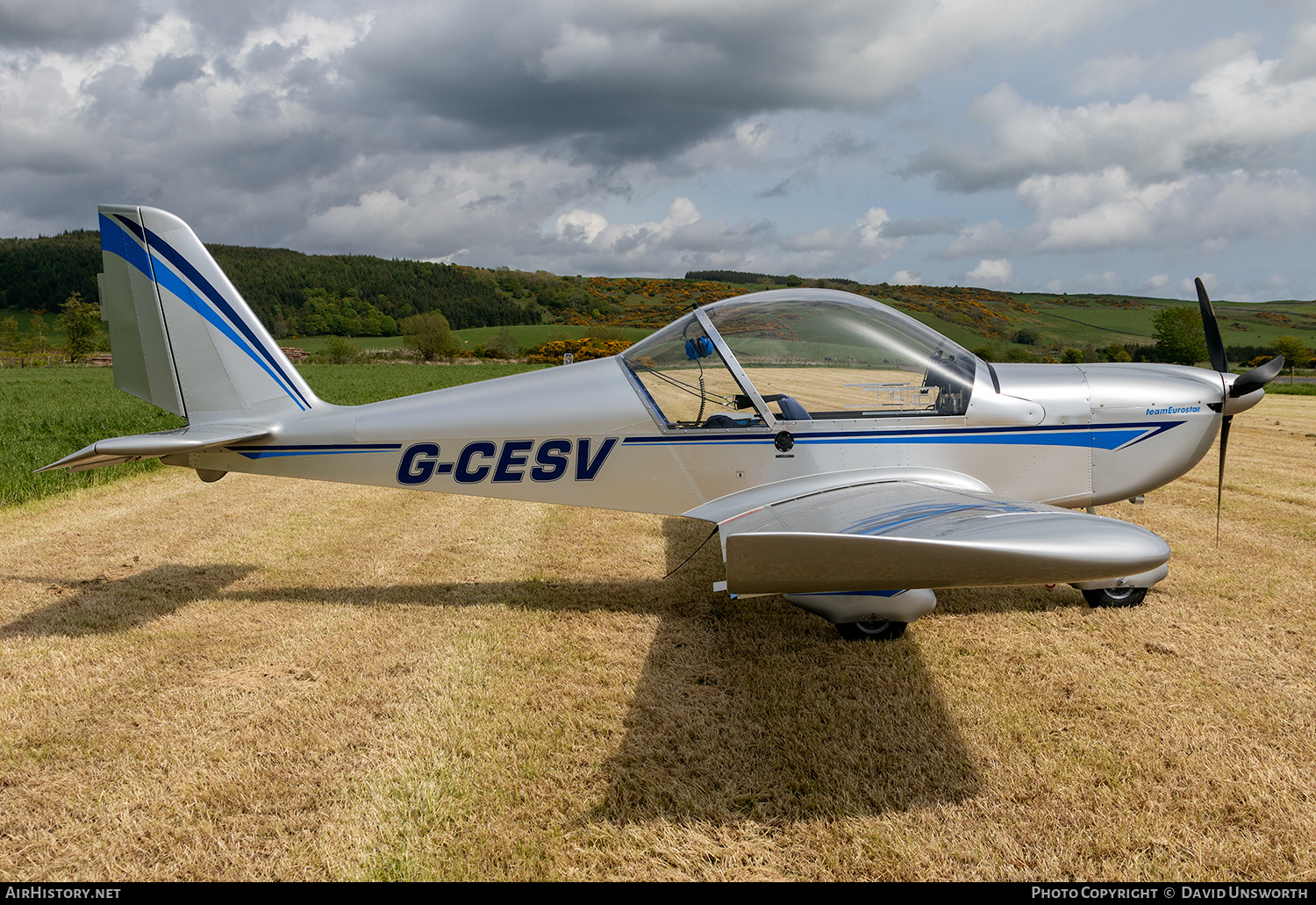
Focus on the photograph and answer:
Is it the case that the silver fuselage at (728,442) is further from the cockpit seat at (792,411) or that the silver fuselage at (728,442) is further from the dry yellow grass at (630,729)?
the dry yellow grass at (630,729)

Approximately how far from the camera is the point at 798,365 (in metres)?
4.37

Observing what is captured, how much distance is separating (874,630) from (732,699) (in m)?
1.16

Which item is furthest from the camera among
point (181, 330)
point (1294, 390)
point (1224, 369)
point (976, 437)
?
point (1294, 390)

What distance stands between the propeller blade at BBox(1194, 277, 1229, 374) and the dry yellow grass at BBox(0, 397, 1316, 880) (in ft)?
5.06

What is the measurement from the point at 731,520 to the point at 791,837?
69.4 inches

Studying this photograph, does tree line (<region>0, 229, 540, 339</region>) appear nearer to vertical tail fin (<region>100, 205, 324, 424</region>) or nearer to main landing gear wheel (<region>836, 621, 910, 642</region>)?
vertical tail fin (<region>100, 205, 324, 424</region>)

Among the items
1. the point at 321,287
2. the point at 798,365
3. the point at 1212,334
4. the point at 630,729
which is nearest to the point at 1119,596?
the point at 1212,334

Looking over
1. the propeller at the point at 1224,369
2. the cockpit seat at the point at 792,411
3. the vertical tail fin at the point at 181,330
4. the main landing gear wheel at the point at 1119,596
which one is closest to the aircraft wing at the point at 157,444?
the vertical tail fin at the point at 181,330

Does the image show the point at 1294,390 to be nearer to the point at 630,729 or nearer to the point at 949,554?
the point at 949,554

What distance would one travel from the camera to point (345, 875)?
235 centimetres

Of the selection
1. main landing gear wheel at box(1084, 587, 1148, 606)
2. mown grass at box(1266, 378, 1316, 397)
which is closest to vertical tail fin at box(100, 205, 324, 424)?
main landing gear wheel at box(1084, 587, 1148, 606)

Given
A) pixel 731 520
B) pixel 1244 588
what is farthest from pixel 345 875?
pixel 1244 588

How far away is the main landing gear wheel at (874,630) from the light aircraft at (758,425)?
1cm

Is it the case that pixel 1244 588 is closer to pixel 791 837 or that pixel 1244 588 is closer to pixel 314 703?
pixel 791 837
